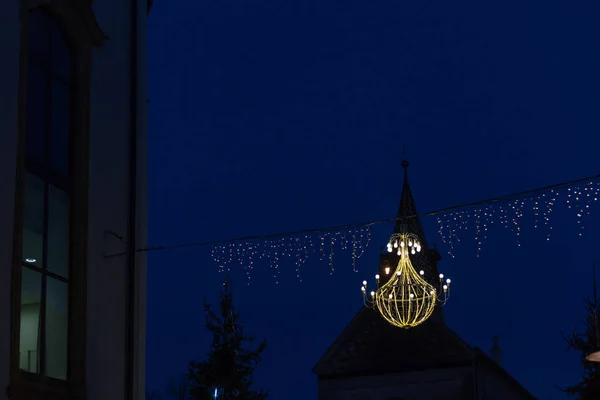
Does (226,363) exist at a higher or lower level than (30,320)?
lower

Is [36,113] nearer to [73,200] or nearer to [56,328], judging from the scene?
[73,200]

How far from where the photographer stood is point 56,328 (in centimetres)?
1092

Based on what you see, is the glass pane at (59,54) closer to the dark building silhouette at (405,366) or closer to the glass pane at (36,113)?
the glass pane at (36,113)

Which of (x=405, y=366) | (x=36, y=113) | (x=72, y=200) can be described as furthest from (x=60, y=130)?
(x=405, y=366)

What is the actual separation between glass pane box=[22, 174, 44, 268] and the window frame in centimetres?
24

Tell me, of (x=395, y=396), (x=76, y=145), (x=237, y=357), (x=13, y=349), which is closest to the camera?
(x=13, y=349)

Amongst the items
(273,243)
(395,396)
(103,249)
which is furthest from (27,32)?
(395,396)

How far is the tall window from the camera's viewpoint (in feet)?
34.6

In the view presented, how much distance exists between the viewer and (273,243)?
1433 cm

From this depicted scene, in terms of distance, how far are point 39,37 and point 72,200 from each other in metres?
1.95

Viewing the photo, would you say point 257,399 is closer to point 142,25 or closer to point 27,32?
point 142,25

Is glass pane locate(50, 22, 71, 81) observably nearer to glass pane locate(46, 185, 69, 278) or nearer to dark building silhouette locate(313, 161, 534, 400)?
glass pane locate(46, 185, 69, 278)

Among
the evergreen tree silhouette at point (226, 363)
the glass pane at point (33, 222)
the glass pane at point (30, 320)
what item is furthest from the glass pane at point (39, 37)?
the evergreen tree silhouette at point (226, 363)

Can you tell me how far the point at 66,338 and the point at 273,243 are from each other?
408cm
